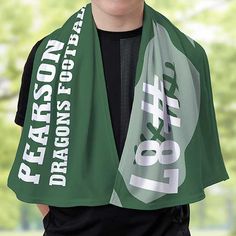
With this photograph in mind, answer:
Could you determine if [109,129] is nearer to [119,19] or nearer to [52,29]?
[119,19]

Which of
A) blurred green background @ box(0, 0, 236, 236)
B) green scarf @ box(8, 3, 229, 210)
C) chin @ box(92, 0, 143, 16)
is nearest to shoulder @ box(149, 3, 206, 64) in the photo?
green scarf @ box(8, 3, 229, 210)

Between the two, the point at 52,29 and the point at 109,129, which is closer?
the point at 109,129

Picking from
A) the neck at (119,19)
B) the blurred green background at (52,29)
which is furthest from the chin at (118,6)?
the blurred green background at (52,29)

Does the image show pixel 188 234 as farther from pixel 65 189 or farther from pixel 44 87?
pixel 44 87

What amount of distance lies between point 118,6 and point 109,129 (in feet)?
0.79

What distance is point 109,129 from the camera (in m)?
1.30

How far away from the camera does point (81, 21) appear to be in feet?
4.63

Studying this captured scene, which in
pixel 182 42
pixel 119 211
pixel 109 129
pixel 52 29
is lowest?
pixel 119 211

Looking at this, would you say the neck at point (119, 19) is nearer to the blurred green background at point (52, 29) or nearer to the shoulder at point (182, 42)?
the shoulder at point (182, 42)

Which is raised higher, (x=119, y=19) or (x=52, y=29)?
(x=52, y=29)

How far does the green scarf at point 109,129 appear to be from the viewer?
1.30 m

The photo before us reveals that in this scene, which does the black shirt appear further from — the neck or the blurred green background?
the blurred green background

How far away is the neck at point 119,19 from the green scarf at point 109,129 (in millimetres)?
21

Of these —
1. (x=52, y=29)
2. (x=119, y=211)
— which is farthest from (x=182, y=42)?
(x=52, y=29)
